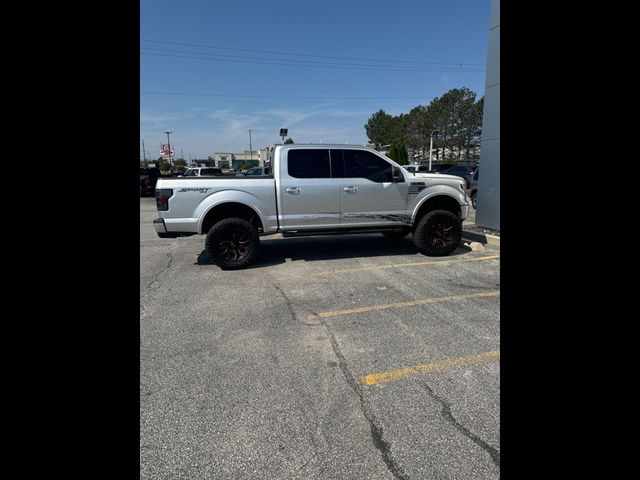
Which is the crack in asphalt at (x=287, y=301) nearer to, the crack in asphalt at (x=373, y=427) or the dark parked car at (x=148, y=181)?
the crack in asphalt at (x=373, y=427)

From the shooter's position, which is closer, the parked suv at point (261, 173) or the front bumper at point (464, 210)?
the front bumper at point (464, 210)

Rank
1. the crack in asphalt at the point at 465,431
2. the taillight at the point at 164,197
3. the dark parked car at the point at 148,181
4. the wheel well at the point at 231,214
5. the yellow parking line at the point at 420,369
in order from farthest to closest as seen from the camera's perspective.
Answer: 1. the dark parked car at the point at 148,181
2. the wheel well at the point at 231,214
3. the taillight at the point at 164,197
4. the yellow parking line at the point at 420,369
5. the crack in asphalt at the point at 465,431

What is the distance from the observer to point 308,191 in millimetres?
6484

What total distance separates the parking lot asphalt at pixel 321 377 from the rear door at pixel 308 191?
1189mm

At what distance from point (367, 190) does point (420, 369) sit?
4140 millimetres

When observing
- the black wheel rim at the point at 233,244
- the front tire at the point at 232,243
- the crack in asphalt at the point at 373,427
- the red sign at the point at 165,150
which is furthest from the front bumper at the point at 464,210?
the red sign at the point at 165,150

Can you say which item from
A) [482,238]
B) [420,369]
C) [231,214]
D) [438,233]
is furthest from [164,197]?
[482,238]

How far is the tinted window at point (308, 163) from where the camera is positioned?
6562mm

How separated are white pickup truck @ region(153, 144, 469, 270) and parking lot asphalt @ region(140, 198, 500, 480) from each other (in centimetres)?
98

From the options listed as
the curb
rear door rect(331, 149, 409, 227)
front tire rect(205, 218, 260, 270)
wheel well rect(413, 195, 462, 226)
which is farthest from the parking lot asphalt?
the curb

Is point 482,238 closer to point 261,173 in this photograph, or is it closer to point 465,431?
point 465,431
